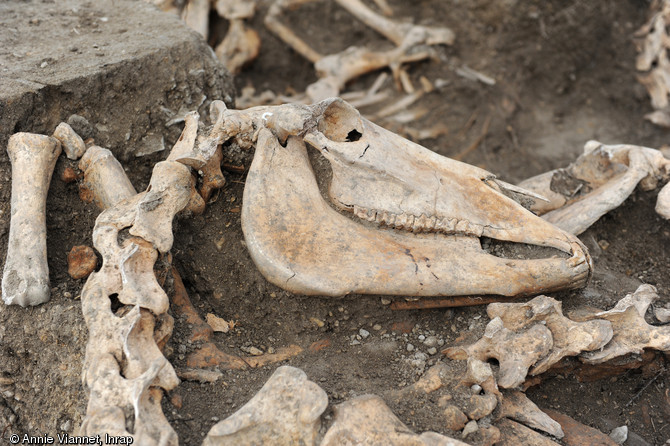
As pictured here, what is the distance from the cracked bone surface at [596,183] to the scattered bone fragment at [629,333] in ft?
2.13

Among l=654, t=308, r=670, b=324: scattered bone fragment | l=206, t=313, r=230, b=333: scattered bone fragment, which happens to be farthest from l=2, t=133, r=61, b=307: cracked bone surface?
l=654, t=308, r=670, b=324: scattered bone fragment

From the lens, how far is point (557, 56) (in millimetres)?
5484

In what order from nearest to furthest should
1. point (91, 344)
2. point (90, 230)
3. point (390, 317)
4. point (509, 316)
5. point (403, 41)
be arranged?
point (91, 344) → point (509, 316) → point (390, 317) → point (90, 230) → point (403, 41)

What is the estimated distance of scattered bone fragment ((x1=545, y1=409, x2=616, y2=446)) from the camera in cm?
230

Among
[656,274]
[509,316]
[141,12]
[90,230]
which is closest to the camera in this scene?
[509,316]

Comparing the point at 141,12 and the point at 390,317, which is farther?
the point at 141,12

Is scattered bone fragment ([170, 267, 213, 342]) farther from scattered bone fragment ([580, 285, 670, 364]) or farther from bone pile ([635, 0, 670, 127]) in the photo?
bone pile ([635, 0, 670, 127])

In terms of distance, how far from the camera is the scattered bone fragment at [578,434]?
7.54ft

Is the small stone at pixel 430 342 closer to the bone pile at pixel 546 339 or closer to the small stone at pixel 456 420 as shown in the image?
the bone pile at pixel 546 339

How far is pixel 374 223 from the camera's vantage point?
8.38 ft

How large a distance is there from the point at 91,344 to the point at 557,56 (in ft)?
15.5

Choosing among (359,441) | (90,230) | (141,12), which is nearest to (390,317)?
(359,441)

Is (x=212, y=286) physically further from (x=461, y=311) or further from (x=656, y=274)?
(x=656, y=274)

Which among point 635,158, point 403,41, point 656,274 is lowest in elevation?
point 403,41
